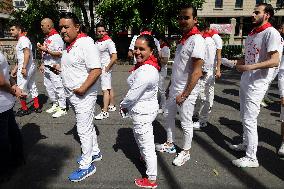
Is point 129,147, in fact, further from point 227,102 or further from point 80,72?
point 227,102

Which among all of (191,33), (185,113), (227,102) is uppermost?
(191,33)

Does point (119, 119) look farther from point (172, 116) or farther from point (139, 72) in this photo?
point (139, 72)

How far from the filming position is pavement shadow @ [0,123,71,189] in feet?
12.3

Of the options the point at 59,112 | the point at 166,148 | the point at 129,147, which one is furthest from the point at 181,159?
the point at 59,112

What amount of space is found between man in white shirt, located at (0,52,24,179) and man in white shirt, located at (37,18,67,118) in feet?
6.59

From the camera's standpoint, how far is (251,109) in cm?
395

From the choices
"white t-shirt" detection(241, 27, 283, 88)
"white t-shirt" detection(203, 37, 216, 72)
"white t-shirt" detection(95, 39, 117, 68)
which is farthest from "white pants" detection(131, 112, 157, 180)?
"white t-shirt" detection(95, 39, 117, 68)

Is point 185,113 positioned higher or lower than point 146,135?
higher

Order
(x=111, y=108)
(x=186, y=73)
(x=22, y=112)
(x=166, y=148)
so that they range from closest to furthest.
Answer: (x=186, y=73), (x=166, y=148), (x=22, y=112), (x=111, y=108)

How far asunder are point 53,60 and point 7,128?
2.89 metres

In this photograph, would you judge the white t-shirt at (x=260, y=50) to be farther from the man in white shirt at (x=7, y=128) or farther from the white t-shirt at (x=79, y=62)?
the man in white shirt at (x=7, y=128)

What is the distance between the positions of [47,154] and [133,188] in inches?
68.7

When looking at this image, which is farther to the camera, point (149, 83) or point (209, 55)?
point (209, 55)

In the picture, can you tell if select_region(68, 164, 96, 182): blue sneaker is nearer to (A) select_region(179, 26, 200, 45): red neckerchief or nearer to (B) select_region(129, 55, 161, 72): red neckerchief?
(B) select_region(129, 55, 161, 72): red neckerchief
